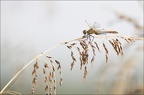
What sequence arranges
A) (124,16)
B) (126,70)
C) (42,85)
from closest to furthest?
(42,85), (124,16), (126,70)

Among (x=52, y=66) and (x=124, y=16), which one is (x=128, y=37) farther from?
(x=124, y=16)

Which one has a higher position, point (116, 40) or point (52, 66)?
point (116, 40)

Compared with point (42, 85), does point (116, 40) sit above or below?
above

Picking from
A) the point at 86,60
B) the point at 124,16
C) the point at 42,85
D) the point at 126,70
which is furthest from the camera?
the point at 126,70

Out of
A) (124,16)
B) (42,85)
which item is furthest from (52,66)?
(124,16)

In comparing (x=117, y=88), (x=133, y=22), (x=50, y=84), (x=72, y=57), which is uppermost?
(x=133, y=22)

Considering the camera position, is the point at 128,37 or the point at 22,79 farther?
the point at 22,79

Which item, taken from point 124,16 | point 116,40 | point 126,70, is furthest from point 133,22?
point 116,40

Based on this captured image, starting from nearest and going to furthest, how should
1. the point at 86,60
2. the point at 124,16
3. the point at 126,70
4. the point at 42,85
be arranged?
the point at 86,60, the point at 42,85, the point at 124,16, the point at 126,70

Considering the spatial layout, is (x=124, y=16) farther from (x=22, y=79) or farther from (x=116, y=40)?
(x=116, y=40)
